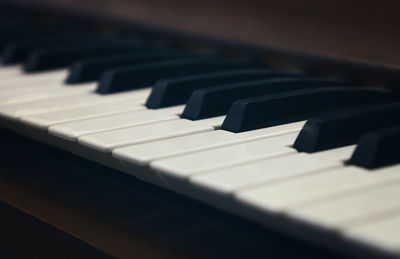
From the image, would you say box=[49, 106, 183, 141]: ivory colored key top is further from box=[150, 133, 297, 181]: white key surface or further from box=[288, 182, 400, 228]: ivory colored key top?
box=[288, 182, 400, 228]: ivory colored key top

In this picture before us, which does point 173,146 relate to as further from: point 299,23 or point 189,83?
point 299,23

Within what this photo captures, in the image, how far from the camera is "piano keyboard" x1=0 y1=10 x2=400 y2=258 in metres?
0.65

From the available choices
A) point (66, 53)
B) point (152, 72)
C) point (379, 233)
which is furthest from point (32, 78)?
point (379, 233)

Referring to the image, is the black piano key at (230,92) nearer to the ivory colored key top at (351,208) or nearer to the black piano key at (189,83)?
the black piano key at (189,83)

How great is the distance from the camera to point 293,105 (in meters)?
1.05

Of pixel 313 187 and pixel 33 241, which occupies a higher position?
pixel 313 187

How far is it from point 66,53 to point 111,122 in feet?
2.08

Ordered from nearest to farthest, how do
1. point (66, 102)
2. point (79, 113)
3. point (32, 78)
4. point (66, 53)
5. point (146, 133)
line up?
point (146, 133), point (79, 113), point (66, 102), point (32, 78), point (66, 53)

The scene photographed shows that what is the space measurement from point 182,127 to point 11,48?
814mm

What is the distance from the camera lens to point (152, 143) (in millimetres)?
891

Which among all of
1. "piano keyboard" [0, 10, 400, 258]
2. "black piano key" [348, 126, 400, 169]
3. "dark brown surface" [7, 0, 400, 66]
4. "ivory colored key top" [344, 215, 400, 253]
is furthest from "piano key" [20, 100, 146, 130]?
"ivory colored key top" [344, 215, 400, 253]

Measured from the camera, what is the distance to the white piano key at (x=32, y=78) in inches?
55.4

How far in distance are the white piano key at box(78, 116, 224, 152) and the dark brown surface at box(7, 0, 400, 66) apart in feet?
1.04

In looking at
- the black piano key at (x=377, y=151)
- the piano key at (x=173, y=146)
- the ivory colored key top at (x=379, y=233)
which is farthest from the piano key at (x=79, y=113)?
the ivory colored key top at (x=379, y=233)
